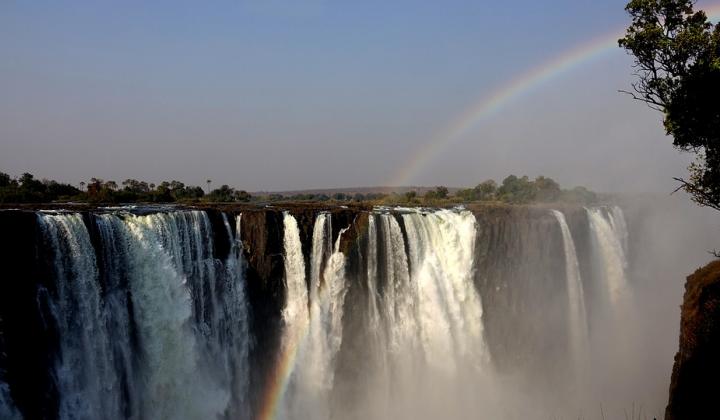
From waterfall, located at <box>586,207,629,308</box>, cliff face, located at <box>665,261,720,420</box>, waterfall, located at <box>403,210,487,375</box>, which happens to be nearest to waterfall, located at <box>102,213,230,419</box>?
waterfall, located at <box>403,210,487,375</box>

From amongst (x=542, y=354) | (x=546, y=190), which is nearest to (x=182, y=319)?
(x=542, y=354)

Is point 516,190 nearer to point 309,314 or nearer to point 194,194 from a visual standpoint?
point 194,194

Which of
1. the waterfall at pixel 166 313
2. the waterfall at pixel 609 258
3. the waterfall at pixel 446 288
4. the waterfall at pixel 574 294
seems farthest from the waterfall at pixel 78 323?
the waterfall at pixel 609 258

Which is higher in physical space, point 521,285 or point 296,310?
point 296,310

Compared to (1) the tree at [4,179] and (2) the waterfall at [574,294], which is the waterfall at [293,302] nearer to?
(2) the waterfall at [574,294]

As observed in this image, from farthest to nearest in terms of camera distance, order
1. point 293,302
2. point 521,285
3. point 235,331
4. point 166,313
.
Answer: point 521,285, point 293,302, point 235,331, point 166,313

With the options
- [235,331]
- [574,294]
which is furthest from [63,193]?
[574,294]

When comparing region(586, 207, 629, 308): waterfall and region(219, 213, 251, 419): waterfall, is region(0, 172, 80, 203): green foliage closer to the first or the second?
region(219, 213, 251, 419): waterfall
